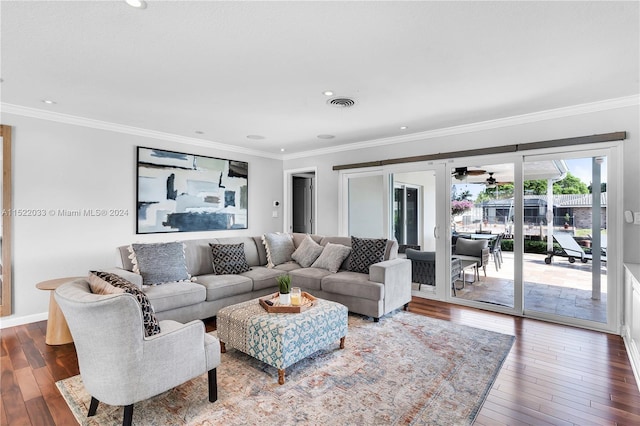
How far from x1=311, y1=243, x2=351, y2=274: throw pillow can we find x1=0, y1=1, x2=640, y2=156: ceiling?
70.9 inches

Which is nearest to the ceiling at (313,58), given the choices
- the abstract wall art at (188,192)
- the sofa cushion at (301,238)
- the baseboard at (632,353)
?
the abstract wall art at (188,192)

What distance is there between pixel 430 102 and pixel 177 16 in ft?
8.53

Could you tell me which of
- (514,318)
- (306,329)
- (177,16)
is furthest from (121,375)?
(514,318)

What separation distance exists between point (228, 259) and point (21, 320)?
240 centimetres

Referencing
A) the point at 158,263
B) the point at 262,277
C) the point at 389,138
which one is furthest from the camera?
the point at 389,138

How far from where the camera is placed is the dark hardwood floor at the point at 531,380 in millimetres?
2090

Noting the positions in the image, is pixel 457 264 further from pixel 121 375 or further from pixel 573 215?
pixel 121 375

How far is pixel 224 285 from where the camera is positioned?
3828 millimetres

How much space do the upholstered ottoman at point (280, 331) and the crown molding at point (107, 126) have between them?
125 inches

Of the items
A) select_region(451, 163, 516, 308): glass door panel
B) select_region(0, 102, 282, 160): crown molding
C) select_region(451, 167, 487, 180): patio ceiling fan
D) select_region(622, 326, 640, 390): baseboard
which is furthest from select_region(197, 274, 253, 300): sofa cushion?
select_region(622, 326, 640, 390): baseboard

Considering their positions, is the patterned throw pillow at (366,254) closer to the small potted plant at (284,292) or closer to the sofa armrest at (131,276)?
the small potted plant at (284,292)

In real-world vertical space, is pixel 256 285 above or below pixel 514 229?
below

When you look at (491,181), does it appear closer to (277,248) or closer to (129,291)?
(277,248)

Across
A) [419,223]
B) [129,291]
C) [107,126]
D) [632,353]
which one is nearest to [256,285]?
[129,291]
